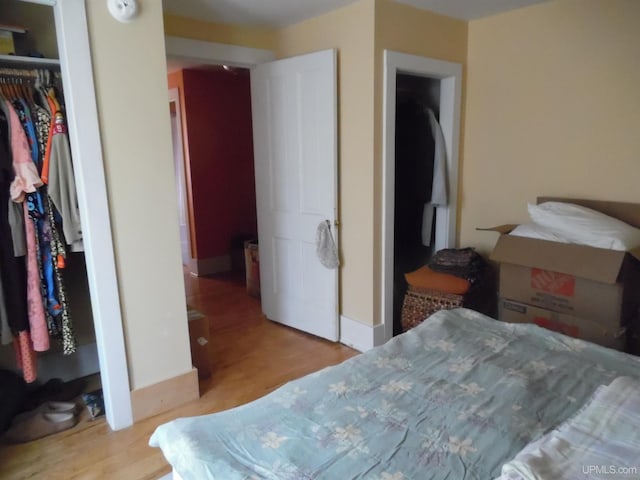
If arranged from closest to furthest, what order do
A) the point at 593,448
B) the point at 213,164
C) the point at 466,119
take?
1. the point at 593,448
2. the point at 466,119
3. the point at 213,164

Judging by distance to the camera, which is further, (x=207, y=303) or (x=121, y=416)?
(x=207, y=303)

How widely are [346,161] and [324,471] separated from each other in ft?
7.06

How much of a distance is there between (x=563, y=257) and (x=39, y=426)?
9.34ft

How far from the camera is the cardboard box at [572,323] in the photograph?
2348 millimetres

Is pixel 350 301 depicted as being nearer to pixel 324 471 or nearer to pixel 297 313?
pixel 297 313

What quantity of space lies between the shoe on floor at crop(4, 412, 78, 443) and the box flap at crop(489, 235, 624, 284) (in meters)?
2.51

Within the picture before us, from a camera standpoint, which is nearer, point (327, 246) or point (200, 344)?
point (200, 344)

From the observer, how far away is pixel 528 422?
129 cm

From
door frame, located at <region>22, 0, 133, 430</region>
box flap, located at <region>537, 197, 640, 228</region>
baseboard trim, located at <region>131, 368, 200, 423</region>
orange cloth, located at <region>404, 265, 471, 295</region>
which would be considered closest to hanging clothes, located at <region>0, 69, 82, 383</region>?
door frame, located at <region>22, 0, 133, 430</region>

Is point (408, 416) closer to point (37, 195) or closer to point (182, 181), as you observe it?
point (37, 195)

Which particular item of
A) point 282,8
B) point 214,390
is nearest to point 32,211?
point 214,390

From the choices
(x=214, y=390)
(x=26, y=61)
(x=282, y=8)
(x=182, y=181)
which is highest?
(x=282, y=8)

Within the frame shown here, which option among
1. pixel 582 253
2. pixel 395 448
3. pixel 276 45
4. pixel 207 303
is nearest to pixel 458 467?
pixel 395 448

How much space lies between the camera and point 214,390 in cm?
262
